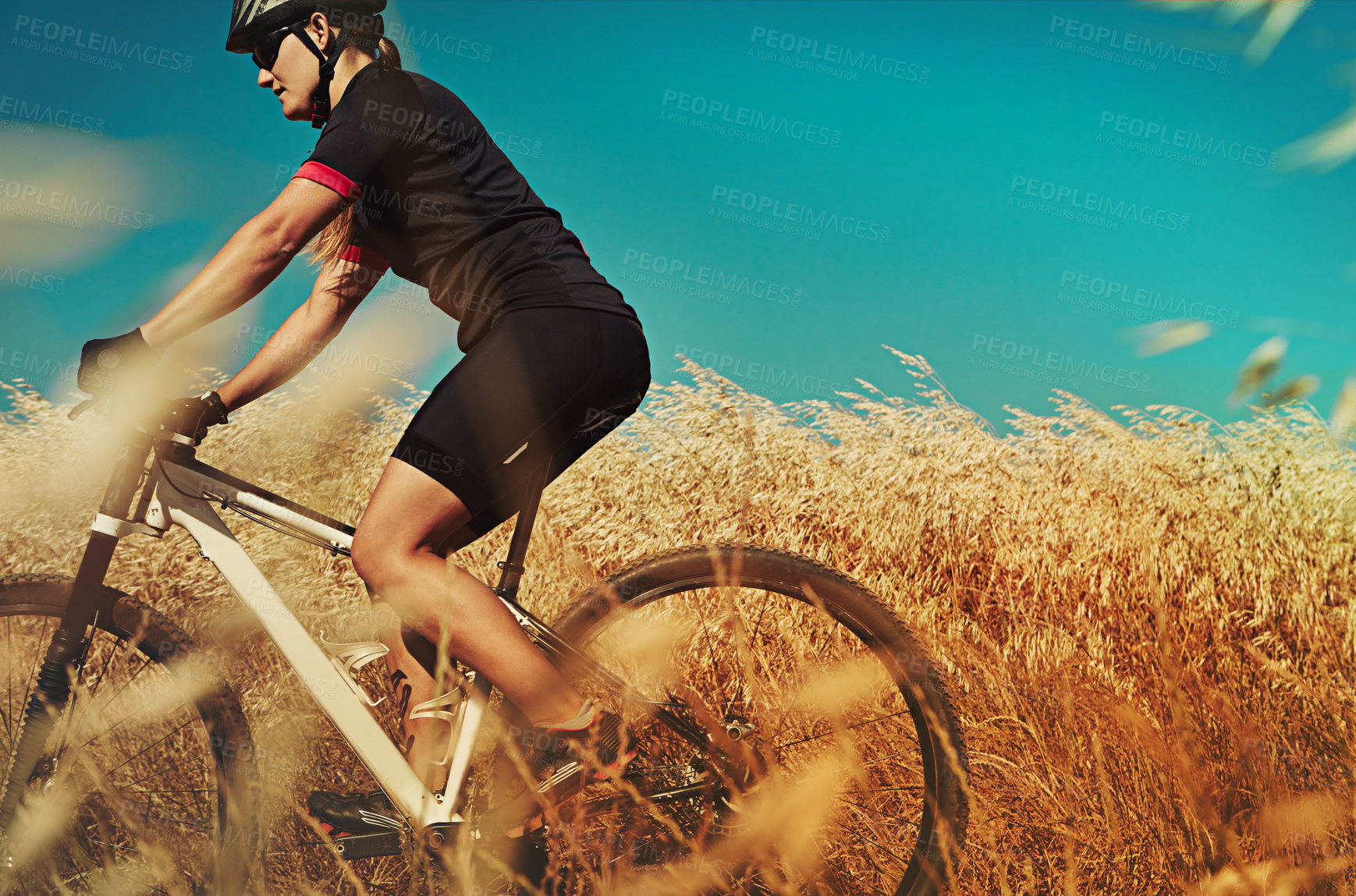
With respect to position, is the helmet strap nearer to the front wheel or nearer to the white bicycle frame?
the white bicycle frame

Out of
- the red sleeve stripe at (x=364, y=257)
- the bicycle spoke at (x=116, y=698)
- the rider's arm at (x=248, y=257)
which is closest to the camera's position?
the rider's arm at (x=248, y=257)

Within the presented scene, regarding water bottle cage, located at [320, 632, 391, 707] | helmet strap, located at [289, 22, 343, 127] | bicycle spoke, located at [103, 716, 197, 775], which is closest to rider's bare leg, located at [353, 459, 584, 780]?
water bottle cage, located at [320, 632, 391, 707]

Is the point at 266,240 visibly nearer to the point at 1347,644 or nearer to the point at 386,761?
the point at 386,761

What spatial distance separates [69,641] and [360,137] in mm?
1367

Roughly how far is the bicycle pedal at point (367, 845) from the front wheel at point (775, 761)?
1.25ft

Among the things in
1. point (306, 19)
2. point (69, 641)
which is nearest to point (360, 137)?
point (306, 19)

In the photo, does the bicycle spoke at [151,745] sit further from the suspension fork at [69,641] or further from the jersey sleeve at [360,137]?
the jersey sleeve at [360,137]

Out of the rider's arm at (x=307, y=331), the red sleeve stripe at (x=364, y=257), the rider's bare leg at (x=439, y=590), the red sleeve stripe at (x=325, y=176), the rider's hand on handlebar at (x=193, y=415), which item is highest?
the red sleeve stripe at (x=364, y=257)

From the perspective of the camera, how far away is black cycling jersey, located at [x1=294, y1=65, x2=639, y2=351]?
169 centimetres

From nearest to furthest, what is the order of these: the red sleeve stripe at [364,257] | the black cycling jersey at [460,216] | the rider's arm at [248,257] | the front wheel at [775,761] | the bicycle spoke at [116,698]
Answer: the rider's arm at [248,257] < the black cycling jersey at [460,216] < the front wheel at [775,761] < the bicycle spoke at [116,698] < the red sleeve stripe at [364,257]

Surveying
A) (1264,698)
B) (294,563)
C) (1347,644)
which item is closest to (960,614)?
(1264,698)

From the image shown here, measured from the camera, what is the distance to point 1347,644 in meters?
2.29

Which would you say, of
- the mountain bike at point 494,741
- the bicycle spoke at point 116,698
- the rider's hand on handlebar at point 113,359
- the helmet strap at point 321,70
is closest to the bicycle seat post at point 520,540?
the mountain bike at point 494,741

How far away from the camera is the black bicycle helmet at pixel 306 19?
6.10 feet
